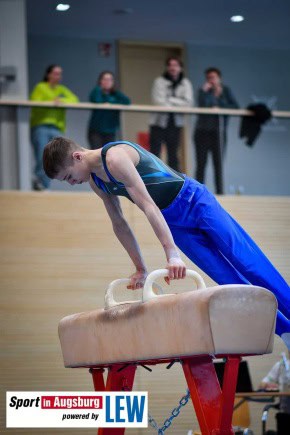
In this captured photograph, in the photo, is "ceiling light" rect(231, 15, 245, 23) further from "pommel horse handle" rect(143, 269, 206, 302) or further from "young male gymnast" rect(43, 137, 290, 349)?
"pommel horse handle" rect(143, 269, 206, 302)

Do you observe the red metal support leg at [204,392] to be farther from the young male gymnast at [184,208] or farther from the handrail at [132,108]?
the handrail at [132,108]

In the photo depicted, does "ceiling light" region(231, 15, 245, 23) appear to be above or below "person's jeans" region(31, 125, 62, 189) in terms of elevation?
above

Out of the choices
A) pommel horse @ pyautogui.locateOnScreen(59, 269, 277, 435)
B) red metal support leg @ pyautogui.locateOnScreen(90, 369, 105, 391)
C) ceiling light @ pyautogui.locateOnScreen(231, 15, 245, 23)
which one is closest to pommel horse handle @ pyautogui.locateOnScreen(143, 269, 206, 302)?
pommel horse @ pyautogui.locateOnScreen(59, 269, 277, 435)

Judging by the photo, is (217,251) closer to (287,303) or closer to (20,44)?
(287,303)

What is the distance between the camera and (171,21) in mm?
15305

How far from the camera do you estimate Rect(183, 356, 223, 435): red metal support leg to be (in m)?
5.00

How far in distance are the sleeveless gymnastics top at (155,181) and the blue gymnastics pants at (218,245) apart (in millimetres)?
47

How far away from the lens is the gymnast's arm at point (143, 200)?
5.09 metres

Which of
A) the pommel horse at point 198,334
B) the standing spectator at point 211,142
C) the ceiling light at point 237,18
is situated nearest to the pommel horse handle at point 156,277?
the pommel horse at point 198,334

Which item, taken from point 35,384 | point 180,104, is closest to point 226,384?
point 35,384

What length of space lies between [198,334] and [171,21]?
36.5 ft

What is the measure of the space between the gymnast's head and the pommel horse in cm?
83

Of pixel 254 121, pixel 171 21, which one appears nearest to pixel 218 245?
pixel 254 121

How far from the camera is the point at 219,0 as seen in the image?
14742mm
